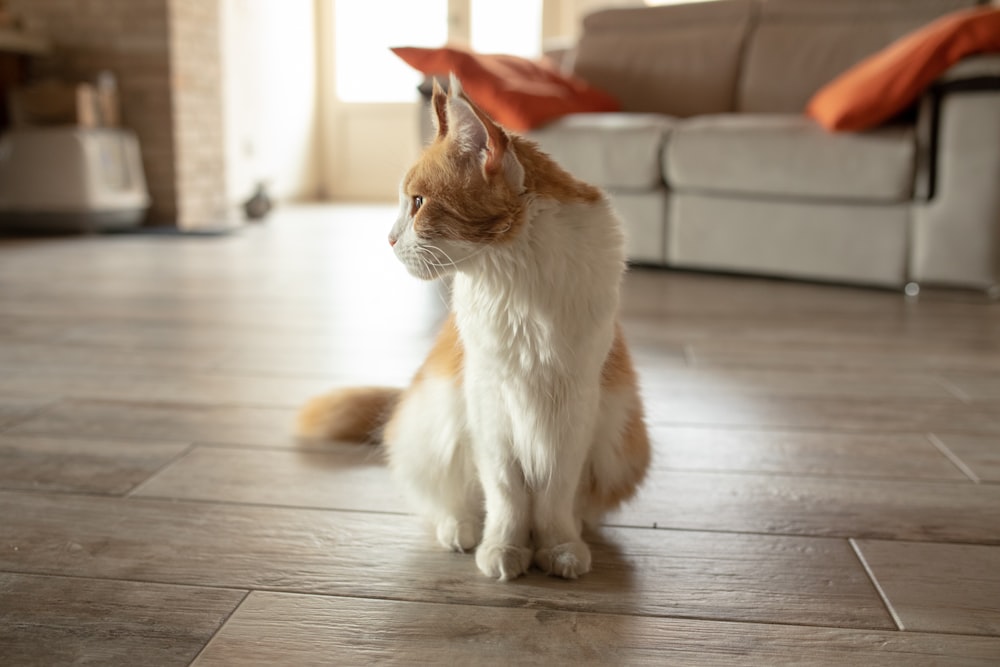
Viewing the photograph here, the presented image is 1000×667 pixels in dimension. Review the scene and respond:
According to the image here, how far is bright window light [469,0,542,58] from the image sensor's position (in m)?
6.18

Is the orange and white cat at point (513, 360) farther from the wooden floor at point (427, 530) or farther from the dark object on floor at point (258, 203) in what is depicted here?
the dark object on floor at point (258, 203)

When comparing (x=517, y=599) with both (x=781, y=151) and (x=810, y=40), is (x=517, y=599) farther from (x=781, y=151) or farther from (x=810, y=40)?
(x=810, y=40)

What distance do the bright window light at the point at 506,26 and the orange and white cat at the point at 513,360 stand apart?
218 inches

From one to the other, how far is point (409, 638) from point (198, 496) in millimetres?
461

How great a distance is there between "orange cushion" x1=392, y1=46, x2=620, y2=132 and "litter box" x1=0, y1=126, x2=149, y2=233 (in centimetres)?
191

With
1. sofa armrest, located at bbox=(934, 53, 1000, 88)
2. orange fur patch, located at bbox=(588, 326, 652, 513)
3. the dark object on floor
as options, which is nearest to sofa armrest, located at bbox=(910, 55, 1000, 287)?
sofa armrest, located at bbox=(934, 53, 1000, 88)

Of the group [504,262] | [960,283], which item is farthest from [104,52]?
[504,262]

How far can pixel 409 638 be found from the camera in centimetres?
82

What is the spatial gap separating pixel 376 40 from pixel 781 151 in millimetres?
4384

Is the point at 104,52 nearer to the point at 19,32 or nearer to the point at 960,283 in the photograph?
the point at 19,32

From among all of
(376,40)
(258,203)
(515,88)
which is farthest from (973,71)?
(376,40)

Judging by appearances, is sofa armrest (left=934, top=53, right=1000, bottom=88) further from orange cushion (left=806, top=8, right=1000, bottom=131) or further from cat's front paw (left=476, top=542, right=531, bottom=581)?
cat's front paw (left=476, top=542, right=531, bottom=581)

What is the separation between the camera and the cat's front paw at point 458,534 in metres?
1.02

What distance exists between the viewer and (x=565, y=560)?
0.95 metres
